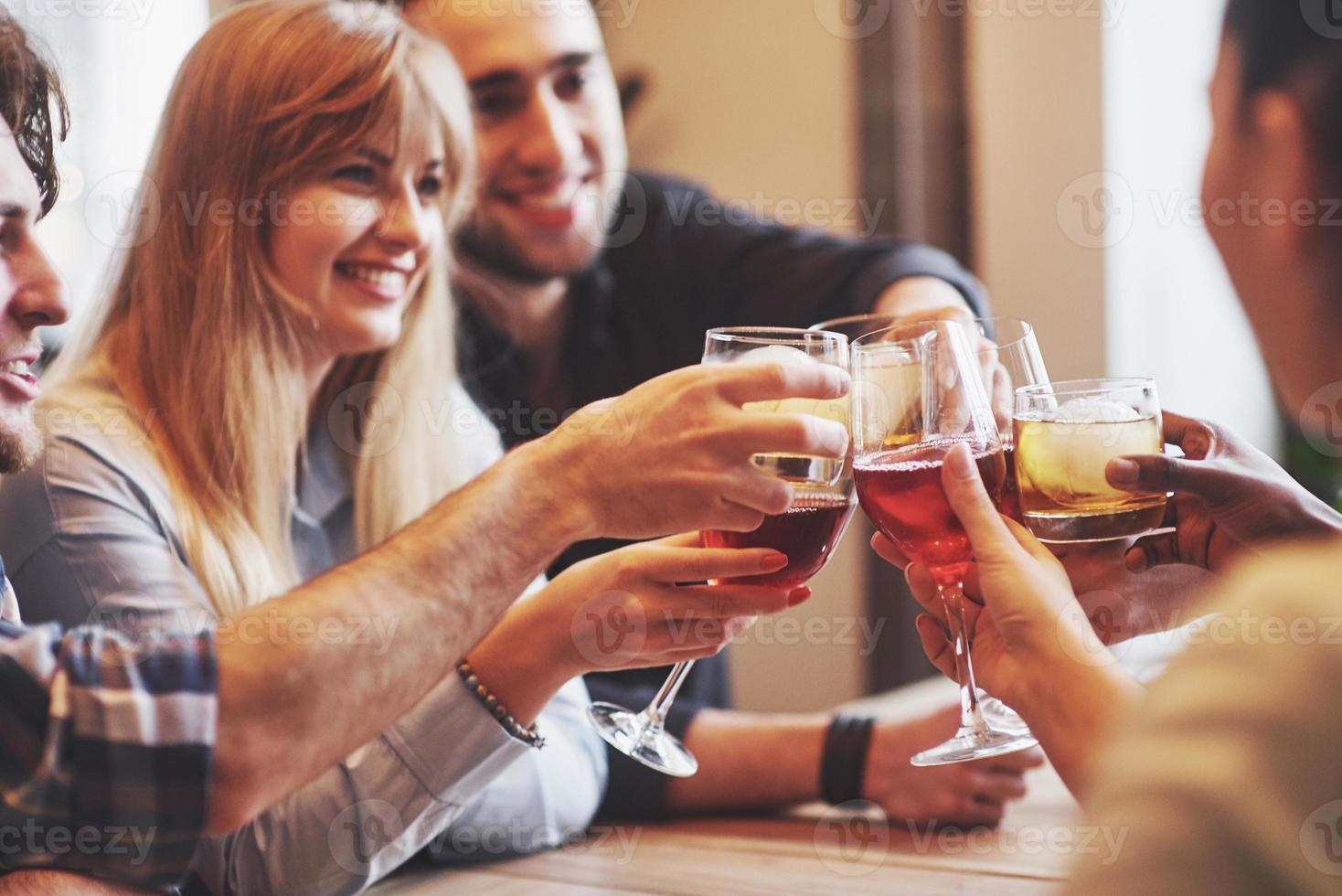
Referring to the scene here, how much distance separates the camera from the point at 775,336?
3.16ft

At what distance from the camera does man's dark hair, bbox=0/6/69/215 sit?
106 centimetres

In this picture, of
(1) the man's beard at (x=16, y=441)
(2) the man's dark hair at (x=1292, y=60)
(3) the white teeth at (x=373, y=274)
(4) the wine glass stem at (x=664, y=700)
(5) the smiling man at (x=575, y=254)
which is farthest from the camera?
(5) the smiling man at (x=575, y=254)

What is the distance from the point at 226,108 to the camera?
150cm

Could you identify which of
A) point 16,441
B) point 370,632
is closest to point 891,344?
point 370,632

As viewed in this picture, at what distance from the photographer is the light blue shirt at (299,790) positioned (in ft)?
3.67

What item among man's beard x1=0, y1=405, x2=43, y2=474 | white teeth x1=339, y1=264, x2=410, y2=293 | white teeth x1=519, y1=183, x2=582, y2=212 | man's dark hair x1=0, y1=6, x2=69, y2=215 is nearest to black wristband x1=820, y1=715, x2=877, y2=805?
white teeth x1=339, y1=264, x2=410, y2=293

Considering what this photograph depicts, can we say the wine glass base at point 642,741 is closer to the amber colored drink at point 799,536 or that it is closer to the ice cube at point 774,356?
the amber colored drink at point 799,536

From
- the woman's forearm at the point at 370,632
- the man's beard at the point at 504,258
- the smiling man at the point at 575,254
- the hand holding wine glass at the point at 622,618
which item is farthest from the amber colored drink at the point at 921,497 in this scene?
the man's beard at the point at 504,258

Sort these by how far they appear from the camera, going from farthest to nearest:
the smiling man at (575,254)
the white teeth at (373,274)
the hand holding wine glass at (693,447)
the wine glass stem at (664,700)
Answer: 1. the smiling man at (575,254)
2. the white teeth at (373,274)
3. the wine glass stem at (664,700)
4. the hand holding wine glass at (693,447)

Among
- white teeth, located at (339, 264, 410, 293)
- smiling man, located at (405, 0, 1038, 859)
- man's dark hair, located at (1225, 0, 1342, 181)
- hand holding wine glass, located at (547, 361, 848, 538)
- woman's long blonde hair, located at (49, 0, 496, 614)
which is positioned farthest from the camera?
smiling man, located at (405, 0, 1038, 859)

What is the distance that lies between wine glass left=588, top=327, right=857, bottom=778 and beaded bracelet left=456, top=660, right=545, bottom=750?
136 millimetres

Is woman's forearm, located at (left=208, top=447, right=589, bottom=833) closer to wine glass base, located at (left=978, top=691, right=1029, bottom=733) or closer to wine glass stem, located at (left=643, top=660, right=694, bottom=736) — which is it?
wine glass stem, located at (left=643, top=660, right=694, bottom=736)

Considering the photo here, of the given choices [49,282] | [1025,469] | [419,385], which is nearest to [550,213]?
[419,385]

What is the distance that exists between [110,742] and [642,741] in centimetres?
46
